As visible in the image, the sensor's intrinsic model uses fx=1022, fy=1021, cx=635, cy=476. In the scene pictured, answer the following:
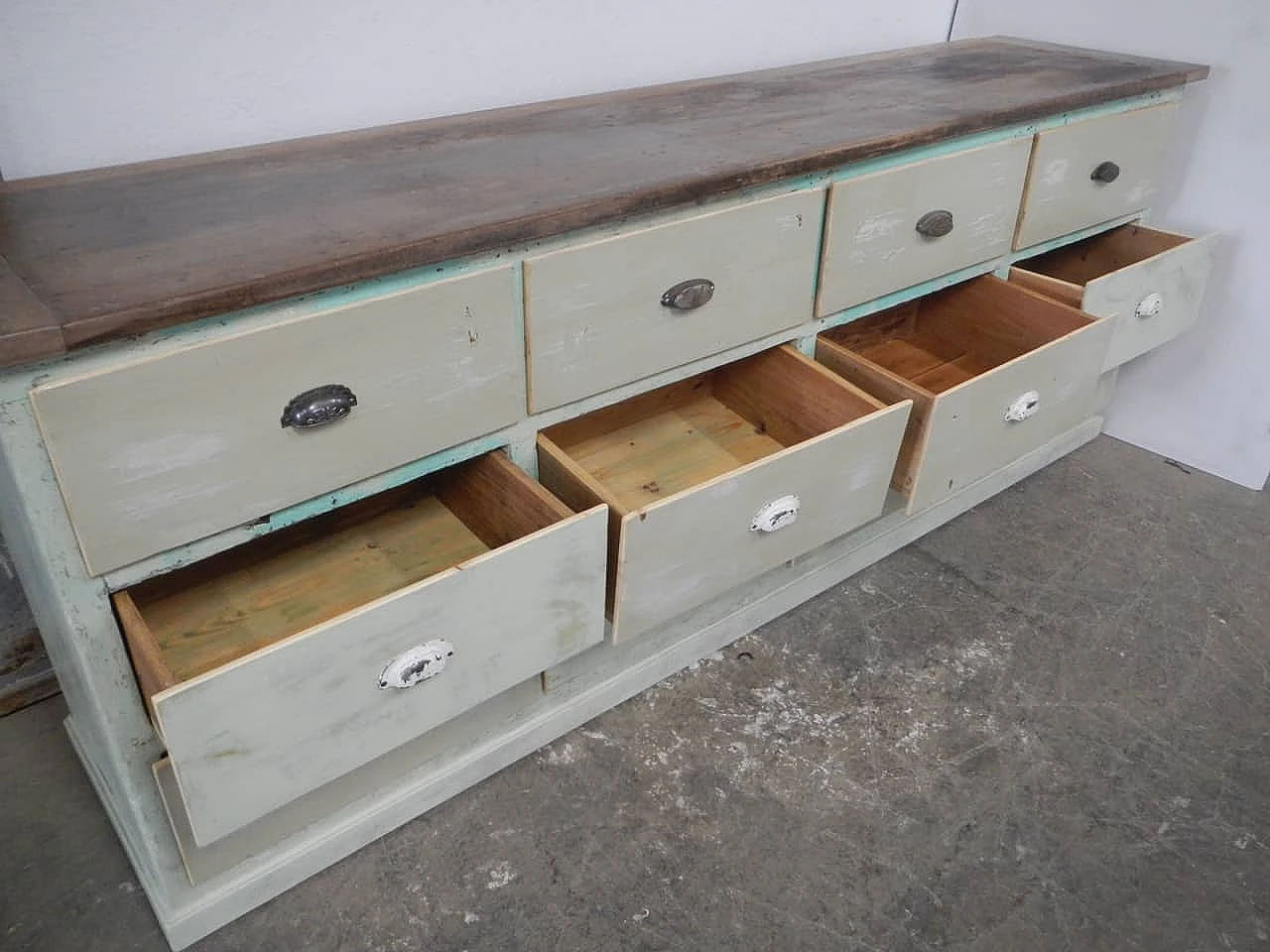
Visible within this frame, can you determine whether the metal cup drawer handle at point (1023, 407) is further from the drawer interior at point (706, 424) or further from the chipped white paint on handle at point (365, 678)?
the chipped white paint on handle at point (365, 678)

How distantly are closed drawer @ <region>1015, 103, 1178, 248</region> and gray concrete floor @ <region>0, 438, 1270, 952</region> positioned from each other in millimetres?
636

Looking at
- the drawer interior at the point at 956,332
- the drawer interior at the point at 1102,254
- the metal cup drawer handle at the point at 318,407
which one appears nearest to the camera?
the metal cup drawer handle at the point at 318,407

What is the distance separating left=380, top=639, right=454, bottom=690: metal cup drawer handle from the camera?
1046 mm

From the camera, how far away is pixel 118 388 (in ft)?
2.90

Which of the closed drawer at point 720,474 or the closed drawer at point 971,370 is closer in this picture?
the closed drawer at point 720,474

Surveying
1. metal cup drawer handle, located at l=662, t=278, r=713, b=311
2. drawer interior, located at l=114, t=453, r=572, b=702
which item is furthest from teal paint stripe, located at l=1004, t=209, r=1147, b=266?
drawer interior, located at l=114, t=453, r=572, b=702

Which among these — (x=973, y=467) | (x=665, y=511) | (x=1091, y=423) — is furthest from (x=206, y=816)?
(x=1091, y=423)

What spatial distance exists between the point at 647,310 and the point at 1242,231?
1339 mm


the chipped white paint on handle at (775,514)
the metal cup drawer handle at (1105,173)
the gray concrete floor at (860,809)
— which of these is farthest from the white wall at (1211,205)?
the chipped white paint on handle at (775,514)

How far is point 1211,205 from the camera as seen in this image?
196 cm

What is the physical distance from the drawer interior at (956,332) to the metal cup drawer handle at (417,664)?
2.89ft

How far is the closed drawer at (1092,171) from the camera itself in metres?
1.71

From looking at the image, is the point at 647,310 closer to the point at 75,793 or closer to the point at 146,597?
the point at 146,597

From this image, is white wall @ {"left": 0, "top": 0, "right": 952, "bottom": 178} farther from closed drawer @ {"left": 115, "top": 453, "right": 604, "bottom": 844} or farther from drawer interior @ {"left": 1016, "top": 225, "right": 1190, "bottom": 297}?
drawer interior @ {"left": 1016, "top": 225, "right": 1190, "bottom": 297}
